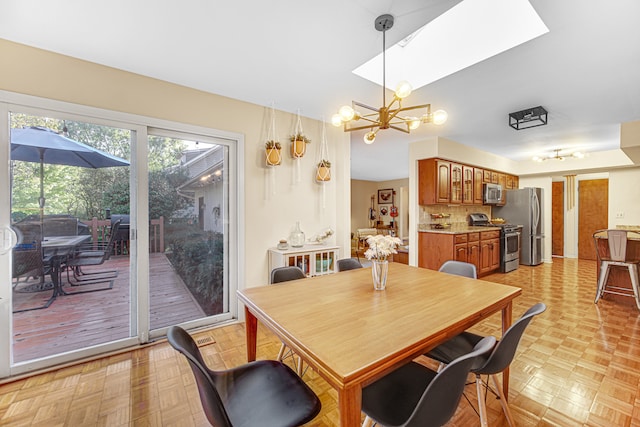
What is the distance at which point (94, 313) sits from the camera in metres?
2.43

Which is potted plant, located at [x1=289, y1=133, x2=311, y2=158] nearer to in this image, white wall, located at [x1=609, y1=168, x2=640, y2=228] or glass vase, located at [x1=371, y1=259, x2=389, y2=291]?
glass vase, located at [x1=371, y1=259, x2=389, y2=291]

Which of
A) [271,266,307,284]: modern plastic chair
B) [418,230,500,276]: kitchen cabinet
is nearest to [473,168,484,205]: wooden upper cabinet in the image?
[418,230,500,276]: kitchen cabinet

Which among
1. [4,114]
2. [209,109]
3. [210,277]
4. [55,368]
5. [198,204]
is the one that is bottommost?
[55,368]

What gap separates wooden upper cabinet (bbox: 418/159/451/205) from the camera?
4602 millimetres

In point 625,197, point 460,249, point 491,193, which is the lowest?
point 460,249

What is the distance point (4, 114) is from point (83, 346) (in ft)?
6.30

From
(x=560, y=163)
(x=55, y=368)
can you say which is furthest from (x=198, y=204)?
(x=560, y=163)

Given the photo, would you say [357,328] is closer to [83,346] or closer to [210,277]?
[210,277]

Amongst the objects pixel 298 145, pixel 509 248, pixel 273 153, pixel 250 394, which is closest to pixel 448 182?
pixel 509 248

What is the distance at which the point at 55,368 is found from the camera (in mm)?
2137

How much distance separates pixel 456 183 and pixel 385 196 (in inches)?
183

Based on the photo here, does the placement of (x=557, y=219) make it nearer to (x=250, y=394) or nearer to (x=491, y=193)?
(x=491, y=193)

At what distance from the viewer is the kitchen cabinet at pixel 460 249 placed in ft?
14.5

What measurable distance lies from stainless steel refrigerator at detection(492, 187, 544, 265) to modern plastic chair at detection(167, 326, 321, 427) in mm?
6575
